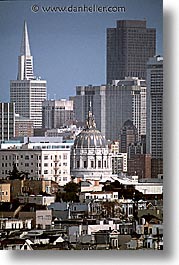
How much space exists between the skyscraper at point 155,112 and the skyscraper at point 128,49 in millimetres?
47

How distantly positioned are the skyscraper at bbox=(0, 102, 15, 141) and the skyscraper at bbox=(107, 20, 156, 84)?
1.38ft

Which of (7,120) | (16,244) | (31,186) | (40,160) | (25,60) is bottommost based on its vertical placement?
(16,244)

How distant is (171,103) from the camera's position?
3.81 metres

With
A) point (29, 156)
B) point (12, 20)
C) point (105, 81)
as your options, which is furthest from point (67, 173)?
point (12, 20)

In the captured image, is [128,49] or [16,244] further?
[128,49]

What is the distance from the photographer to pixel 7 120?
153 inches

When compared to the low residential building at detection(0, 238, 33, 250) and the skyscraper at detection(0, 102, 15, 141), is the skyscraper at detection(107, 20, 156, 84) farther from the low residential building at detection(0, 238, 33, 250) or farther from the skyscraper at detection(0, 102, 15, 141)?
the low residential building at detection(0, 238, 33, 250)

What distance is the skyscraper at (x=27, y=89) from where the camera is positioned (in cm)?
386

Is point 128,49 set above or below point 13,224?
above

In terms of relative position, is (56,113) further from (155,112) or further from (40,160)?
(155,112)

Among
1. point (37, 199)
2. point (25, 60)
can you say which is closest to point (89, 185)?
point (37, 199)

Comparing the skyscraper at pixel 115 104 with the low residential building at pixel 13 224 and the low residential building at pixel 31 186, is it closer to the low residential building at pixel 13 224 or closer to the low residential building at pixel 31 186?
the low residential building at pixel 31 186

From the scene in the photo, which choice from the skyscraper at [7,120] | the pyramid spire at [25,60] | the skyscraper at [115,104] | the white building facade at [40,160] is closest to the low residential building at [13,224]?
the white building facade at [40,160]

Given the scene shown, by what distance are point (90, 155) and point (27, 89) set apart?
1.25ft
